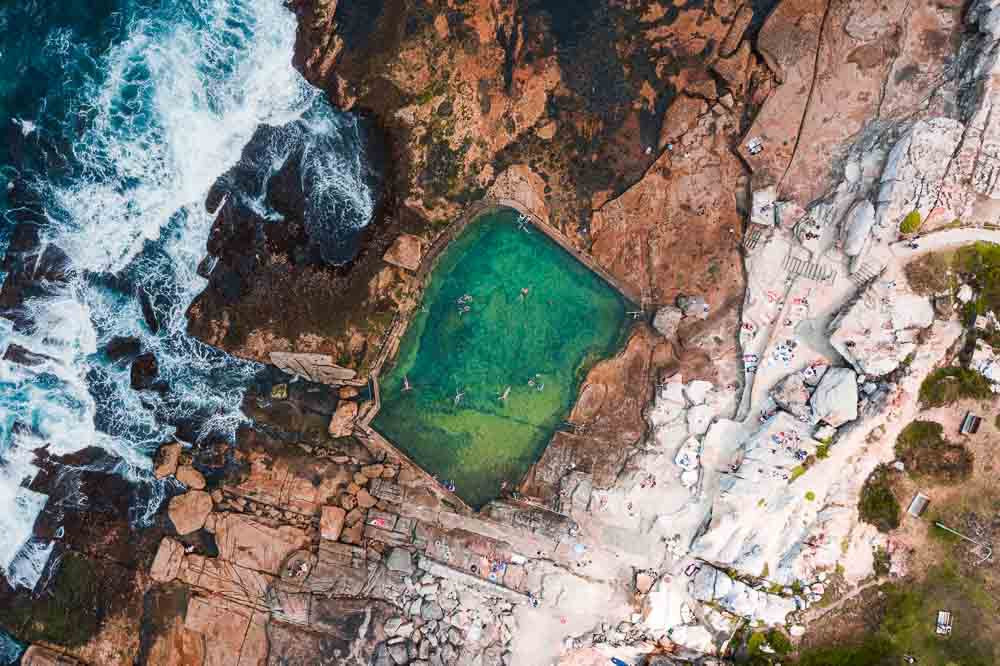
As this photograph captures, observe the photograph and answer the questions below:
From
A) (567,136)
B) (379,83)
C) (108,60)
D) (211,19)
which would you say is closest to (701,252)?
(567,136)

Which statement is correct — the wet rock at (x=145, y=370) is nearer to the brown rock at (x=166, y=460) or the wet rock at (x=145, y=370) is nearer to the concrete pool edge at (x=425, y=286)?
the brown rock at (x=166, y=460)

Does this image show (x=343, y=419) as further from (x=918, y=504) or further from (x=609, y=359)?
(x=918, y=504)

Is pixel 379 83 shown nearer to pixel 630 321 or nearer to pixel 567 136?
pixel 567 136

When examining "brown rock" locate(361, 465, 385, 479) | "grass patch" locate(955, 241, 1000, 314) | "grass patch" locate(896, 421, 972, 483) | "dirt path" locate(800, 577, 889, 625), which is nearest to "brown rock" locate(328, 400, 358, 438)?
"brown rock" locate(361, 465, 385, 479)

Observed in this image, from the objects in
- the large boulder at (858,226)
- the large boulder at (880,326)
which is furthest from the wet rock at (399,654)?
the large boulder at (858,226)

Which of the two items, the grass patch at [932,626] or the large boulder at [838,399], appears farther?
the large boulder at [838,399]

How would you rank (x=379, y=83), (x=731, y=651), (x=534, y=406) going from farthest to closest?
(x=534, y=406), (x=379, y=83), (x=731, y=651)
